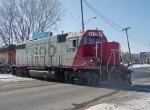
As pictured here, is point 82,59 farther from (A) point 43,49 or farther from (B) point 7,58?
(B) point 7,58

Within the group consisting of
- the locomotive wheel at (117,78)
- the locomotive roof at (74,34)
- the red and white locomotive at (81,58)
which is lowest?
the locomotive wheel at (117,78)

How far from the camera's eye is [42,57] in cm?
2548

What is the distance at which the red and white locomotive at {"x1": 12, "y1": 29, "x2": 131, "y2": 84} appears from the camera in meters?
19.2

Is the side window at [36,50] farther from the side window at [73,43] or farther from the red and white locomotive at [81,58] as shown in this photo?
the side window at [73,43]

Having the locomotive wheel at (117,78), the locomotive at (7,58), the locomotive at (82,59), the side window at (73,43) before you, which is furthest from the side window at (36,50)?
the locomotive wheel at (117,78)

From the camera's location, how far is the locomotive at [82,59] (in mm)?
19188

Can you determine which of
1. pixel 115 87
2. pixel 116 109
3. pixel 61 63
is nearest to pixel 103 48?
pixel 115 87

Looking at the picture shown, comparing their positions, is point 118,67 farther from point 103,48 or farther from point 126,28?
point 126,28

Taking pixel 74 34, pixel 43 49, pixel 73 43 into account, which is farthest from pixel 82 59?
pixel 43 49

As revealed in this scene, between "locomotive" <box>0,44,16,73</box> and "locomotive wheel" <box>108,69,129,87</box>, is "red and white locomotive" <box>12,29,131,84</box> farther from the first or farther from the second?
"locomotive" <box>0,44,16,73</box>

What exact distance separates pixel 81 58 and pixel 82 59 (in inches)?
4.5

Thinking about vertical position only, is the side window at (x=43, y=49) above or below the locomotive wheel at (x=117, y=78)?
above

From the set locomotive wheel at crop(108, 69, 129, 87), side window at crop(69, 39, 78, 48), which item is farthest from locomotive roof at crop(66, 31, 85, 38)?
locomotive wheel at crop(108, 69, 129, 87)

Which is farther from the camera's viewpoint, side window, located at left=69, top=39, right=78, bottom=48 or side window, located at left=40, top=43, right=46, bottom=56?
side window, located at left=40, top=43, right=46, bottom=56
